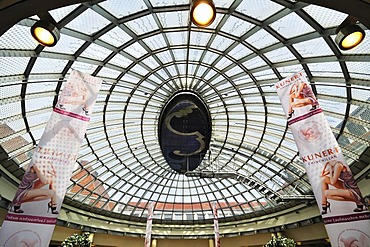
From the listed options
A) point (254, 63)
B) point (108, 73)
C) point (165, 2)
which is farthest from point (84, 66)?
point (254, 63)

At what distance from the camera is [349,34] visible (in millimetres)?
4449

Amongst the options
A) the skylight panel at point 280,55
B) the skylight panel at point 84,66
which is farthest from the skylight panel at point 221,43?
the skylight panel at point 84,66

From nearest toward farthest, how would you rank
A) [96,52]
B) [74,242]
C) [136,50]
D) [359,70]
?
[359,70] → [96,52] → [136,50] → [74,242]

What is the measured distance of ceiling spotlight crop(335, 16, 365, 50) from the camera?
4411 millimetres

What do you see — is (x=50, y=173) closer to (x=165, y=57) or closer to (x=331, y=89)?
(x=165, y=57)

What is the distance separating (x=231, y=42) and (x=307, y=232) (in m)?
24.7

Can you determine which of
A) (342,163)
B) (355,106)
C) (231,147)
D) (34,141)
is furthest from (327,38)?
(34,141)

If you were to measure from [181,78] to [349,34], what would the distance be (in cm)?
1733

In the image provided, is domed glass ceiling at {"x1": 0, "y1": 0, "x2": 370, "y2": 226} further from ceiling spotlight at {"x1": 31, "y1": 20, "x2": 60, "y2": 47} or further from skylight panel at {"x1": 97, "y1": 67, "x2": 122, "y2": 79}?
ceiling spotlight at {"x1": 31, "y1": 20, "x2": 60, "y2": 47}

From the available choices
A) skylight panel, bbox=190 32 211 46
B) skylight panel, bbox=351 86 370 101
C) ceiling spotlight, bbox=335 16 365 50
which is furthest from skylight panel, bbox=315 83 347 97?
ceiling spotlight, bbox=335 16 365 50

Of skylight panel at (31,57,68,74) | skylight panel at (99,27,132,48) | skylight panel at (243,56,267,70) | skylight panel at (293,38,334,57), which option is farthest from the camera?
skylight panel at (243,56,267,70)

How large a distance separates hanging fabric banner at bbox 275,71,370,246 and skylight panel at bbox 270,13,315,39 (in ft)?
15.9

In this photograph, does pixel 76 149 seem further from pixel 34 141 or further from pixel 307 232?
pixel 307 232

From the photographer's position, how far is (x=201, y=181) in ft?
122
